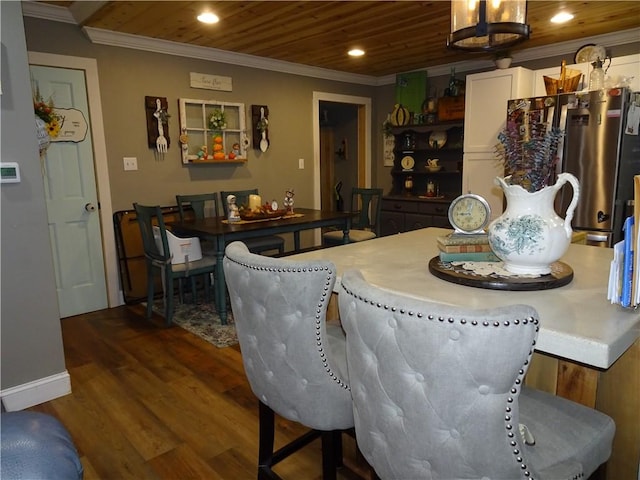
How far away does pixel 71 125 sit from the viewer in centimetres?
361

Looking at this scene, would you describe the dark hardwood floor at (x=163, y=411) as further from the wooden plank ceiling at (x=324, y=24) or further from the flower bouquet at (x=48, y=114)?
the wooden plank ceiling at (x=324, y=24)

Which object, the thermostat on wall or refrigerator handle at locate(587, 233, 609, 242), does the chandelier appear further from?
refrigerator handle at locate(587, 233, 609, 242)

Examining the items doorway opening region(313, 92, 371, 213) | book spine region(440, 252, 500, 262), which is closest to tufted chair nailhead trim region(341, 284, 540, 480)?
book spine region(440, 252, 500, 262)

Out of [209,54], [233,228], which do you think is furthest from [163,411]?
[209,54]

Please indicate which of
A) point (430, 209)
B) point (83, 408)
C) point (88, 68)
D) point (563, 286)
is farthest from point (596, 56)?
point (83, 408)

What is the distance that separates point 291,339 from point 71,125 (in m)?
3.33

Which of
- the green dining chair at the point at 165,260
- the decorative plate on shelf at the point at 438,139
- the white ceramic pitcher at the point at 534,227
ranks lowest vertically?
the green dining chair at the point at 165,260

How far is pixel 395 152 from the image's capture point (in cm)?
586

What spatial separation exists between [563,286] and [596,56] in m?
3.47

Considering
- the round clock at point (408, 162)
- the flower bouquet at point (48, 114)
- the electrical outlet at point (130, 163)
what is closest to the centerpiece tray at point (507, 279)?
the flower bouquet at point (48, 114)

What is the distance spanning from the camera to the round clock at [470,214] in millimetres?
1724

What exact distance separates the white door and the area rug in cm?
64

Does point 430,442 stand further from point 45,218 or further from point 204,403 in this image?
point 45,218

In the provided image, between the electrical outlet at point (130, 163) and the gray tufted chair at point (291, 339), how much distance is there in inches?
119
